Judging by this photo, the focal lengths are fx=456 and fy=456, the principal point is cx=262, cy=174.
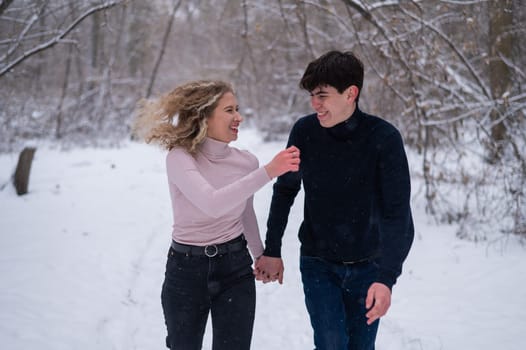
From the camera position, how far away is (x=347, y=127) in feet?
7.67

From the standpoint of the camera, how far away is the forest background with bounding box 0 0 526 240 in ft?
19.5

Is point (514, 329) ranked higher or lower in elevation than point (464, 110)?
lower

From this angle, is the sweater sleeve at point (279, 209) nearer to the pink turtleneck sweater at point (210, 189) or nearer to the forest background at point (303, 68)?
the pink turtleneck sweater at point (210, 189)

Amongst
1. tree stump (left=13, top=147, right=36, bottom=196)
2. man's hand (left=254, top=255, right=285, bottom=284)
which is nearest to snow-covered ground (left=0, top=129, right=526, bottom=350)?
tree stump (left=13, top=147, right=36, bottom=196)

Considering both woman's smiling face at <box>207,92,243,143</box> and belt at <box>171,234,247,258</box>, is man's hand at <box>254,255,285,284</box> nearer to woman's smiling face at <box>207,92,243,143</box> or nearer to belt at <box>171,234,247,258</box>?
belt at <box>171,234,247,258</box>

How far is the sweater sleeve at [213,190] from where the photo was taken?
2172mm

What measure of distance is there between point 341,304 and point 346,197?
547mm

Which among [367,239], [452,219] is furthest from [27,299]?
[452,219]

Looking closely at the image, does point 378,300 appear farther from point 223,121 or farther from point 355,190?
point 223,121

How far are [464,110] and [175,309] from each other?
6.30 metres

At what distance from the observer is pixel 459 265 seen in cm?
557

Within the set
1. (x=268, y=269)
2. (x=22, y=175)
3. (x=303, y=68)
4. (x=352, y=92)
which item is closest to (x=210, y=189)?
(x=268, y=269)

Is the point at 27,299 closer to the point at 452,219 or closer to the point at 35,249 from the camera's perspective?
the point at 35,249

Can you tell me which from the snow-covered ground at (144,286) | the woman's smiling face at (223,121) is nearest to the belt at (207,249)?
the woman's smiling face at (223,121)
